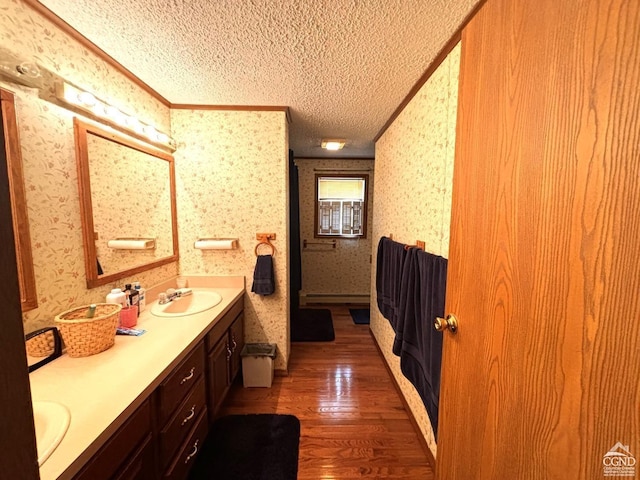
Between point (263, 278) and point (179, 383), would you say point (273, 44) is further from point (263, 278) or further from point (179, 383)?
point (179, 383)

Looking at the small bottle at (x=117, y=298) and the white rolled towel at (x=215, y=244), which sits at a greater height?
the white rolled towel at (x=215, y=244)

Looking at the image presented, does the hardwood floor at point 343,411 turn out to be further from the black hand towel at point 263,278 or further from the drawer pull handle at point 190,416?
the black hand towel at point 263,278

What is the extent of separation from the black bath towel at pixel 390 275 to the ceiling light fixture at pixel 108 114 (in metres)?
1.80

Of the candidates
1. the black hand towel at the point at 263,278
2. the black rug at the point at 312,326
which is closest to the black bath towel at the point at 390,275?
the black hand towel at the point at 263,278

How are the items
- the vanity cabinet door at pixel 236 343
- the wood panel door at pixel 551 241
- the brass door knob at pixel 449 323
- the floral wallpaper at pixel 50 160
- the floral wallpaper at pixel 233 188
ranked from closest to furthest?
the wood panel door at pixel 551 241, the brass door knob at pixel 449 323, the floral wallpaper at pixel 50 160, the vanity cabinet door at pixel 236 343, the floral wallpaper at pixel 233 188

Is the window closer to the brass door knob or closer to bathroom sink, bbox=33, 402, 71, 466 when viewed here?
the brass door knob

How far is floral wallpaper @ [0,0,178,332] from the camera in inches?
41.5

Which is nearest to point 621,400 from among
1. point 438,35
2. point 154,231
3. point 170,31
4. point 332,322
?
point 438,35

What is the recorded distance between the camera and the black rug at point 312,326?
295cm

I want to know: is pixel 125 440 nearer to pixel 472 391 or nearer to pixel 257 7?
pixel 472 391

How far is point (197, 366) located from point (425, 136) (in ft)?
5.83

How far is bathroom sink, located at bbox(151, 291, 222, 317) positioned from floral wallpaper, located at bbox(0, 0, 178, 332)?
395 mm

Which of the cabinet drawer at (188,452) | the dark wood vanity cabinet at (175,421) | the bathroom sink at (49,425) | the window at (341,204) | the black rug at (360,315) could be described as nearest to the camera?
the bathroom sink at (49,425)

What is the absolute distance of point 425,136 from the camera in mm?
1542
